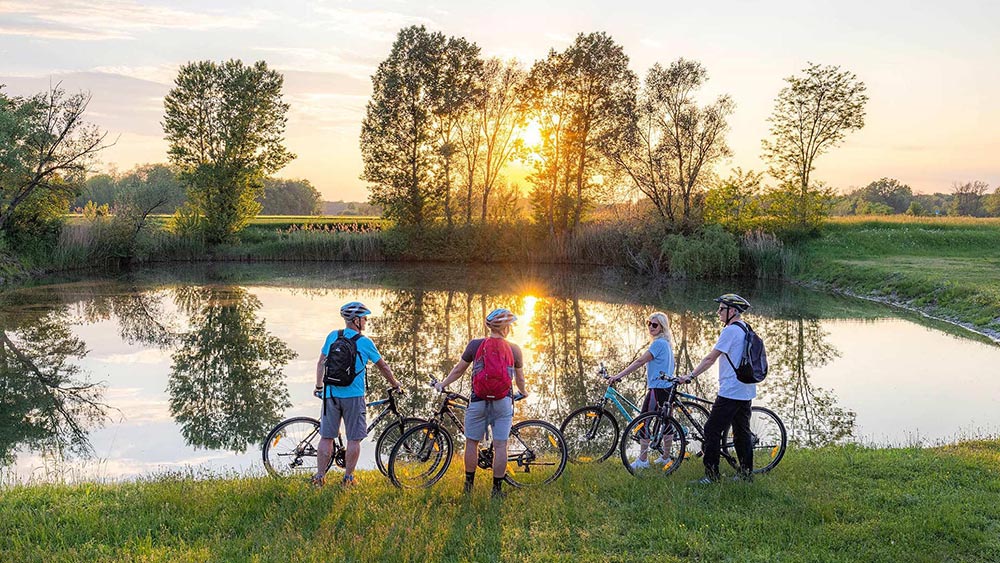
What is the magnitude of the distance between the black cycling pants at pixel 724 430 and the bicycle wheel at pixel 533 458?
1522mm

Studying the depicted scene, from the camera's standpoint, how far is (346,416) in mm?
7027

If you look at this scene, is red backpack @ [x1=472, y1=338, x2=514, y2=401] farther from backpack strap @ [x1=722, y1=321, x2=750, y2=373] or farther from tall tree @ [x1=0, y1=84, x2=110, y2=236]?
tall tree @ [x1=0, y1=84, x2=110, y2=236]

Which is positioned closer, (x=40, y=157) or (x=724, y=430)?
(x=724, y=430)

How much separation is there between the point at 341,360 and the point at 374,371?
8.03 m

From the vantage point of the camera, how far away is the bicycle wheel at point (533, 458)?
723 centimetres

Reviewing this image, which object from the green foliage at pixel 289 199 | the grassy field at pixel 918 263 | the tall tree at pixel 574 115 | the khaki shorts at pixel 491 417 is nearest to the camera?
the khaki shorts at pixel 491 417

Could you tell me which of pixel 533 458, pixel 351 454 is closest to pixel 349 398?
pixel 351 454

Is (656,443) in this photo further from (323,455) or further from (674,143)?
(674,143)

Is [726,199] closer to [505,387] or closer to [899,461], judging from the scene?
[899,461]

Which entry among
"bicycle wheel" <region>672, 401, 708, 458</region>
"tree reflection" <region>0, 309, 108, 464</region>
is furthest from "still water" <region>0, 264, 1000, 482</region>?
"bicycle wheel" <region>672, 401, 708, 458</region>

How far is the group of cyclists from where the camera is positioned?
21.6 feet

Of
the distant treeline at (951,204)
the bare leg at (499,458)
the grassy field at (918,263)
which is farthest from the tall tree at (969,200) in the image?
the bare leg at (499,458)

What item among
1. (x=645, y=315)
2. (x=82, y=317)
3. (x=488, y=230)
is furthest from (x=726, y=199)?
(x=82, y=317)

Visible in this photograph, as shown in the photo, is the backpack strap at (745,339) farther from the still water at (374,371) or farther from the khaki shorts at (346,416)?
the still water at (374,371)
